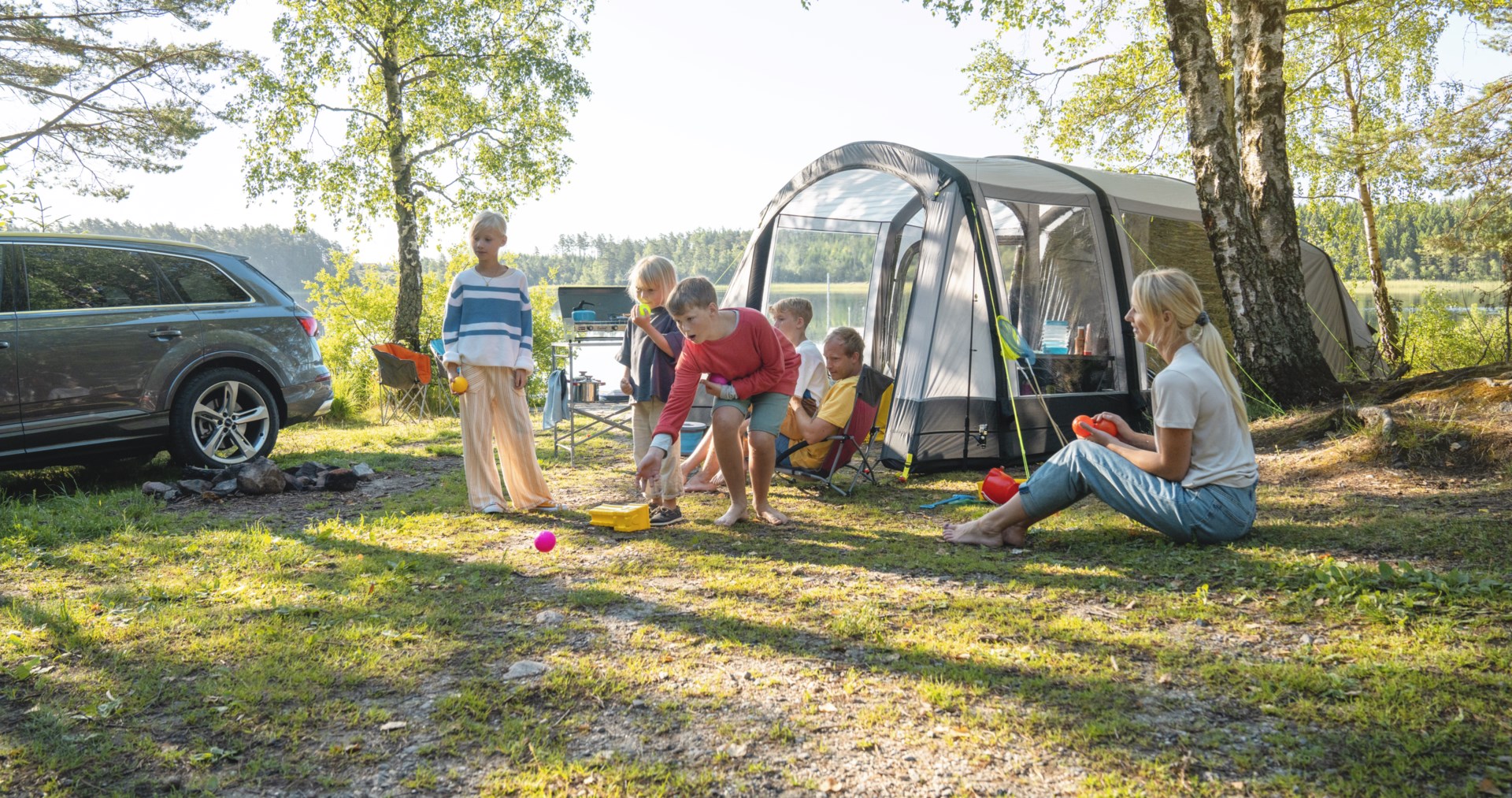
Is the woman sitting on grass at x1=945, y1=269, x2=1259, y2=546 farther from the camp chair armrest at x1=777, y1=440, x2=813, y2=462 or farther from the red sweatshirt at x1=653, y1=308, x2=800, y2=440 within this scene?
the camp chair armrest at x1=777, y1=440, x2=813, y2=462

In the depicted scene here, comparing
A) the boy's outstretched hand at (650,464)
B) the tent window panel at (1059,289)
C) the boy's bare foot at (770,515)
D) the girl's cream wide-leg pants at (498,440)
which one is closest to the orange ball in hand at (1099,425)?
the boy's bare foot at (770,515)

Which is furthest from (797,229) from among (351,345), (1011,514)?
(351,345)

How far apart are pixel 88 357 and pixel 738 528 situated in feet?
13.4

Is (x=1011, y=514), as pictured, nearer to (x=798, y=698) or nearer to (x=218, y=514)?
(x=798, y=698)

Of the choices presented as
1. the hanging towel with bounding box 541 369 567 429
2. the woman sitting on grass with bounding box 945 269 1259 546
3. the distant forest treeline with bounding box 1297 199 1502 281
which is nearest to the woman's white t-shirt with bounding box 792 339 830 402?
the hanging towel with bounding box 541 369 567 429

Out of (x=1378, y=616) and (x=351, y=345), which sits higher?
(x=351, y=345)

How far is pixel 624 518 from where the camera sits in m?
4.80

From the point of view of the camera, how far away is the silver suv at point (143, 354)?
5590mm

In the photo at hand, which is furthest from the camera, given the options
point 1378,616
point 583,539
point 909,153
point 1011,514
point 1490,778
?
point 909,153

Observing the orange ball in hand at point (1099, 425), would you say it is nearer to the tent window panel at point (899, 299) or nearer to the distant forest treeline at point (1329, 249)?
the distant forest treeline at point (1329, 249)

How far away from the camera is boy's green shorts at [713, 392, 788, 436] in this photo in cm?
478

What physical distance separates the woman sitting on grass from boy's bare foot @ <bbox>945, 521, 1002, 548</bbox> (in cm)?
22

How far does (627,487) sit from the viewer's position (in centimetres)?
628

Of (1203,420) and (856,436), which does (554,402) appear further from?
(1203,420)
